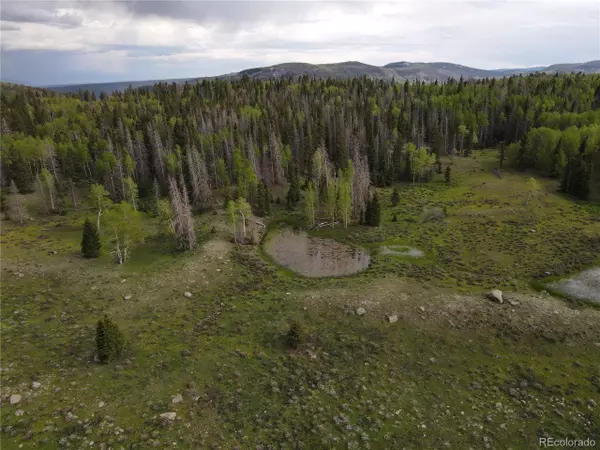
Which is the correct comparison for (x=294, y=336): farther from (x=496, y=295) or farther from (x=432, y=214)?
(x=432, y=214)

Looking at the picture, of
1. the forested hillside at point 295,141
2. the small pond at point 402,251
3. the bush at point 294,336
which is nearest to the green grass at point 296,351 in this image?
the bush at point 294,336

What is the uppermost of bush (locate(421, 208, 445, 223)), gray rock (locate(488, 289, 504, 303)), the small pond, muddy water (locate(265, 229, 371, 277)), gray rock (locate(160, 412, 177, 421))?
gray rock (locate(160, 412, 177, 421))

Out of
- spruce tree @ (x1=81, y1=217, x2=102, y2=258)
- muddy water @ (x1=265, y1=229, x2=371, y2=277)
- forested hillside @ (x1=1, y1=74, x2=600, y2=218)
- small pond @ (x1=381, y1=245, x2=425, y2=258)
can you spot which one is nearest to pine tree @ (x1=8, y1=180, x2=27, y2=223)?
forested hillside @ (x1=1, y1=74, x2=600, y2=218)

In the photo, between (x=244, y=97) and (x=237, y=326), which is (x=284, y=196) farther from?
(x=244, y=97)

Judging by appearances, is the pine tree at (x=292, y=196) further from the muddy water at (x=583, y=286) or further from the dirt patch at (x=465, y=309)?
the muddy water at (x=583, y=286)

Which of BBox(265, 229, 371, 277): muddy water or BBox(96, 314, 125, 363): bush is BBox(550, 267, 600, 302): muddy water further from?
BBox(96, 314, 125, 363): bush

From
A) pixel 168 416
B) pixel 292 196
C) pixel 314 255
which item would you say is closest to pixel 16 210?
pixel 292 196
